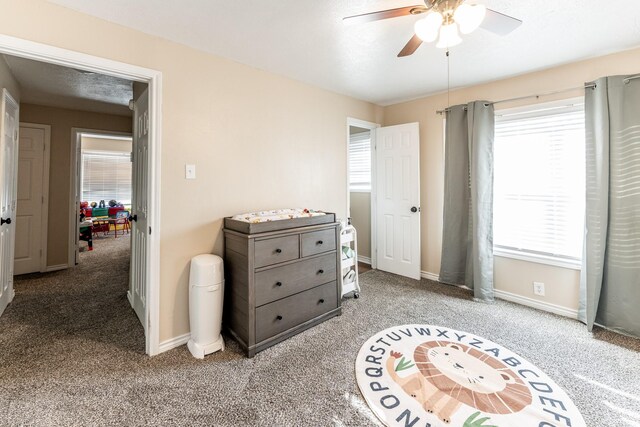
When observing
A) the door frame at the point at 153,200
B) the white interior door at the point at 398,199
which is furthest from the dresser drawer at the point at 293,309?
the white interior door at the point at 398,199

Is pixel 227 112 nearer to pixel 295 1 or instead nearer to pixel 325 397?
pixel 295 1

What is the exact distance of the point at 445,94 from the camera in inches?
136

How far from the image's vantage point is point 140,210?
102 inches

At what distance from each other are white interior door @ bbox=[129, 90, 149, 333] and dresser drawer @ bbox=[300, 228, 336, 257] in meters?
1.32

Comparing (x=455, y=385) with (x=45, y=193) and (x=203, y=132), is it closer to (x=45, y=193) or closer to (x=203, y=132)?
(x=203, y=132)

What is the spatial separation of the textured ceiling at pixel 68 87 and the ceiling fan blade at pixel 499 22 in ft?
11.0

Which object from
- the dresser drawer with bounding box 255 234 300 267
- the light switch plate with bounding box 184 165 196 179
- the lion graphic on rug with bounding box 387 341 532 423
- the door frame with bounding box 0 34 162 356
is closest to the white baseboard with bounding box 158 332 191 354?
the door frame with bounding box 0 34 162 356

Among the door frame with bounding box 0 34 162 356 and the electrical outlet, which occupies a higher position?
the door frame with bounding box 0 34 162 356

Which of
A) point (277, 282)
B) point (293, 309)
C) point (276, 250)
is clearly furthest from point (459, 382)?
point (276, 250)

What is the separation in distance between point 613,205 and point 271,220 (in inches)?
114

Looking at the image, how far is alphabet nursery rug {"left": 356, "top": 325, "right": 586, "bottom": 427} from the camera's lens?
4.90 feet

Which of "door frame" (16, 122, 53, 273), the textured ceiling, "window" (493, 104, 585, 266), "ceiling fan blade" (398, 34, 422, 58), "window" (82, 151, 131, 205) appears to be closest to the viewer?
"ceiling fan blade" (398, 34, 422, 58)

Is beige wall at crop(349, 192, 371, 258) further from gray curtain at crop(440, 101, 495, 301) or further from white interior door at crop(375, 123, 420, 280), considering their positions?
gray curtain at crop(440, 101, 495, 301)

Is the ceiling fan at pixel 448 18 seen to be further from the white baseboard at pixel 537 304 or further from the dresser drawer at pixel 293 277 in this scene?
the white baseboard at pixel 537 304
